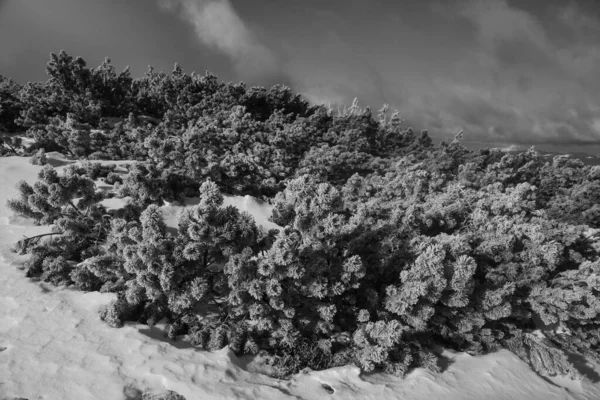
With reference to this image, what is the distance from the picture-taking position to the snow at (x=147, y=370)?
32.0 feet

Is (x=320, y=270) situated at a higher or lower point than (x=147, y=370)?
higher

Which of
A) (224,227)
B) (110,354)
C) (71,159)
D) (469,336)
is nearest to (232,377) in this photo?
(110,354)

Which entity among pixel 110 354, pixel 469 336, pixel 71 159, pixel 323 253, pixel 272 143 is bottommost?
pixel 110 354

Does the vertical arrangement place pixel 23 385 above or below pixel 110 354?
below

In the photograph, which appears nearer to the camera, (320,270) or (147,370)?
(147,370)

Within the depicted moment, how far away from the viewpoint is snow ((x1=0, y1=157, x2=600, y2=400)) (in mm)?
9758

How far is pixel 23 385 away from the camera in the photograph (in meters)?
9.34

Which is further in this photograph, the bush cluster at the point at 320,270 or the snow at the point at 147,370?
the bush cluster at the point at 320,270

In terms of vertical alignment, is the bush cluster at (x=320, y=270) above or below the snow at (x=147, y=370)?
above

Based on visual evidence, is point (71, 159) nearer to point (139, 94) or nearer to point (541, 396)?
point (139, 94)

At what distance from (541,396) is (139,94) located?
50839 mm

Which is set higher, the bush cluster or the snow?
the bush cluster

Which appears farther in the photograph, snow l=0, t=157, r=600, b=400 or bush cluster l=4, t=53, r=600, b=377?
bush cluster l=4, t=53, r=600, b=377

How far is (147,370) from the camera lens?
10.4 metres
